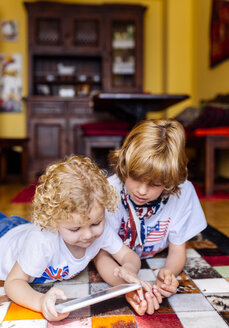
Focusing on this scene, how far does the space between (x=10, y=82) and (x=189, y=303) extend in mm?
4145

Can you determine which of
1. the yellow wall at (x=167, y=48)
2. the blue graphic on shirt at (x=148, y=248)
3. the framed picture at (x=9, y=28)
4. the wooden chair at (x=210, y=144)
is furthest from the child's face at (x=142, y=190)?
the framed picture at (x=9, y=28)

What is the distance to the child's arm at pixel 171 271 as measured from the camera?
2.63ft

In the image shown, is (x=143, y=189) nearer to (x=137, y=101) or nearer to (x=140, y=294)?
(x=140, y=294)

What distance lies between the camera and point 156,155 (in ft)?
2.72

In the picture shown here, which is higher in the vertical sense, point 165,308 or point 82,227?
point 82,227

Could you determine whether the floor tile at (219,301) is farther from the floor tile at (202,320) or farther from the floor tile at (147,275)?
the floor tile at (147,275)

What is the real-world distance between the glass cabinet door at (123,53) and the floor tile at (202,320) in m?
3.74

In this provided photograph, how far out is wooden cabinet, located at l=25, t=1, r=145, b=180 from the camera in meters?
4.00

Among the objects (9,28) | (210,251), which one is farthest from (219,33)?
(210,251)

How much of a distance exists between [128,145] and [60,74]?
371 centimetres

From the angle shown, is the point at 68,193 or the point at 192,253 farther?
the point at 192,253

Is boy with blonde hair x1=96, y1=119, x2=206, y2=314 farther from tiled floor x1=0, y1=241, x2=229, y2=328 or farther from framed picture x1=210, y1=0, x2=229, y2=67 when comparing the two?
framed picture x1=210, y1=0, x2=229, y2=67

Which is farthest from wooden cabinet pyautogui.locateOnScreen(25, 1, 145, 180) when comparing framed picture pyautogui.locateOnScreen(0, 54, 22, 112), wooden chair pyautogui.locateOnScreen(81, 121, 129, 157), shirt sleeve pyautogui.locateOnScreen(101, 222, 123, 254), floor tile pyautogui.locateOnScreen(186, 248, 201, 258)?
shirt sleeve pyautogui.locateOnScreen(101, 222, 123, 254)

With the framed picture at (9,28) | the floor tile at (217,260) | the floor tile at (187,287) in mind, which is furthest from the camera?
the framed picture at (9,28)
